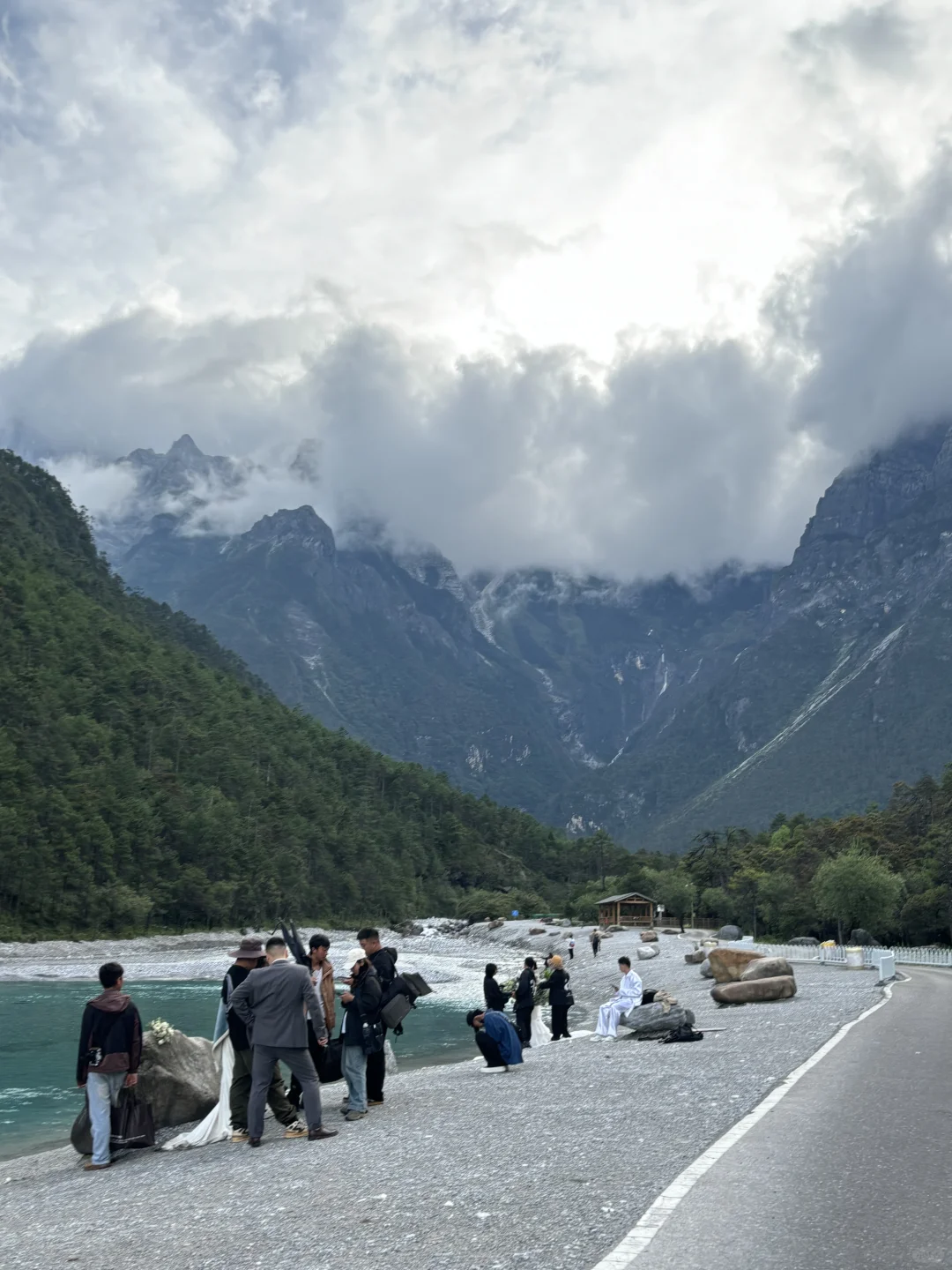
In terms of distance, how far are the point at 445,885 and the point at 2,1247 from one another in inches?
6563

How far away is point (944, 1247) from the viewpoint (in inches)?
271

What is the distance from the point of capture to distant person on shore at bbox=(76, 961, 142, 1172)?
12391 millimetres

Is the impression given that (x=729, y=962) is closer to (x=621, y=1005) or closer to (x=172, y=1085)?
(x=621, y=1005)

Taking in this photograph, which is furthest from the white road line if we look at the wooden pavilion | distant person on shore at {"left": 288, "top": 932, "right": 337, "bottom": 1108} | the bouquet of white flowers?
the wooden pavilion

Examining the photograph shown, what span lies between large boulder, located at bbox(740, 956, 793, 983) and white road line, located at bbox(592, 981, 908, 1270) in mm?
17840

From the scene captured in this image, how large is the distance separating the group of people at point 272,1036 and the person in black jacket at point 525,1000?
28.4 ft

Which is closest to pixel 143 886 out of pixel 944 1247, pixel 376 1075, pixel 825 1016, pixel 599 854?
pixel 825 1016

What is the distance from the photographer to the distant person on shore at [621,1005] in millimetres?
23906

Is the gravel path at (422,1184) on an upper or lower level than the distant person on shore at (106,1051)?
lower

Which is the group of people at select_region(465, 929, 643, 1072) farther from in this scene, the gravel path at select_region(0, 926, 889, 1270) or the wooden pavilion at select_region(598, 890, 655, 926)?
the wooden pavilion at select_region(598, 890, 655, 926)

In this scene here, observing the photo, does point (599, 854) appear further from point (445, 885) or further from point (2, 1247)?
point (2, 1247)

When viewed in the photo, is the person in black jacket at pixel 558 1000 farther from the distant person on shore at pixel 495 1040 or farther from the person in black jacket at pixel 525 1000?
the distant person on shore at pixel 495 1040

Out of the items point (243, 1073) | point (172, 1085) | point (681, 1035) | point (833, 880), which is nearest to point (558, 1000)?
point (681, 1035)

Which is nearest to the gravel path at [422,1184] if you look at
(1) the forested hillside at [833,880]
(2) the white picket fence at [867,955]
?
(2) the white picket fence at [867,955]
